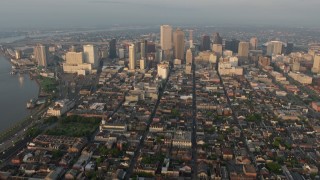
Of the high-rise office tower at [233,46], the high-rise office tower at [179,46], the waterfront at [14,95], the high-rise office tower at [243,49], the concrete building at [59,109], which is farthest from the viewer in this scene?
the high-rise office tower at [233,46]

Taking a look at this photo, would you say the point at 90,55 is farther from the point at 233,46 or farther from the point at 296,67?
the point at 296,67

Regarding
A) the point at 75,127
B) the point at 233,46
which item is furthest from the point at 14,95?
the point at 233,46

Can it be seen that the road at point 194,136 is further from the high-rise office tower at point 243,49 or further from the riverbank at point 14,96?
the high-rise office tower at point 243,49

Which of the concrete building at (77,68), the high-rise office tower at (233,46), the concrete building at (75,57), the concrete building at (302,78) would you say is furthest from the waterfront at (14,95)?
the high-rise office tower at (233,46)

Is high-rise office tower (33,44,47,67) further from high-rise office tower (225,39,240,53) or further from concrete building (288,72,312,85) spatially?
concrete building (288,72,312,85)

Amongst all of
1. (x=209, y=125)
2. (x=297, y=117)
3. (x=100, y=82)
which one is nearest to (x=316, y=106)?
(x=297, y=117)

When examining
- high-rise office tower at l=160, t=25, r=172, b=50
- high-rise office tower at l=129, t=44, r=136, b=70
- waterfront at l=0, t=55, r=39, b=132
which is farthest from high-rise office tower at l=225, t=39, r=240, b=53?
waterfront at l=0, t=55, r=39, b=132

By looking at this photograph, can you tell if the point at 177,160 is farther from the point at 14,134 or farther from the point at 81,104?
the point at 81,104

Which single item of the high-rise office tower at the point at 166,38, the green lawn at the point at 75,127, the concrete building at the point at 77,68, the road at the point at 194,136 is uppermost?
the high-rise office tower at the point at 166,38

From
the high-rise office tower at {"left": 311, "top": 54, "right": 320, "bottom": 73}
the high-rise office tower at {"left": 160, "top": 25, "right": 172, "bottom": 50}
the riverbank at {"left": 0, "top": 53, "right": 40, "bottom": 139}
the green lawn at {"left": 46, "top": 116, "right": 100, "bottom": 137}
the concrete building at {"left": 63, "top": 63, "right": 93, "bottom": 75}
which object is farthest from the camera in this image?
the high-rise office tower at {"left": 160, "top": 25, "right": 172, "bottom": 50}
